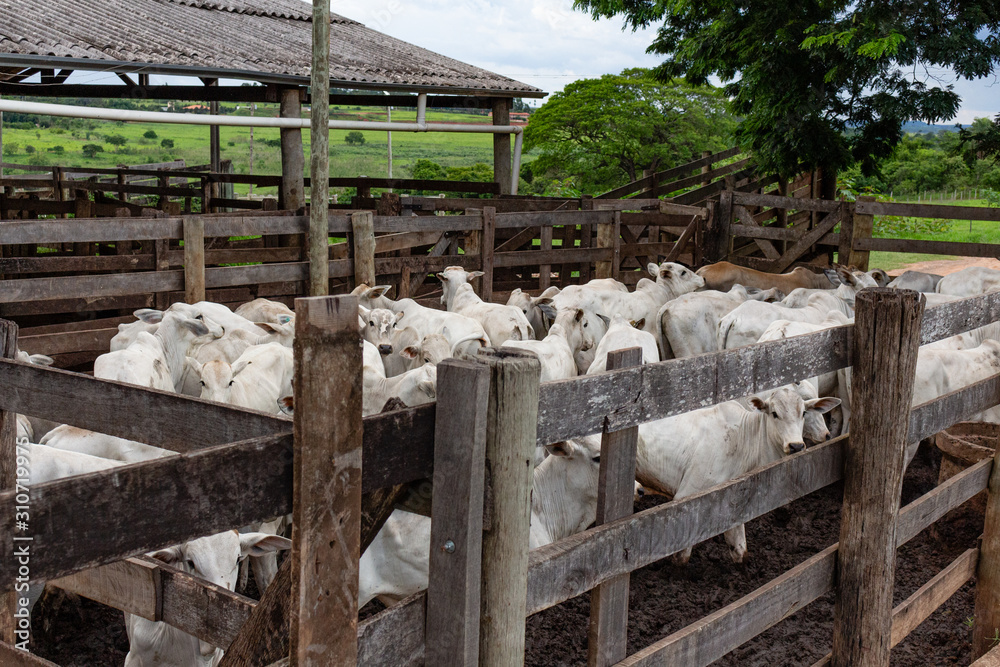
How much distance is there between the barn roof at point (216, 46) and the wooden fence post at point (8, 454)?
826 centimetres

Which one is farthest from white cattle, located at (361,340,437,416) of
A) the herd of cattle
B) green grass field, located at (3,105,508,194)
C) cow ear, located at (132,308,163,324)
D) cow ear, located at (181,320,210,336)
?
green grass field, located at (3,105,508,194)

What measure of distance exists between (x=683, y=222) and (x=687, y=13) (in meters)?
3.17

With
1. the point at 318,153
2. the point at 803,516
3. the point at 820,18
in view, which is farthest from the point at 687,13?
the point at 803,516

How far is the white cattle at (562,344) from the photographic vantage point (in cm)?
702

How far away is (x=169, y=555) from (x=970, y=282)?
28.3 ft

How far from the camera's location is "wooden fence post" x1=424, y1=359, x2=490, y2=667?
2.19 meters

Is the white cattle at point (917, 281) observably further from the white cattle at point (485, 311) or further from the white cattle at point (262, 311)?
the white cattle at point (262, 311)

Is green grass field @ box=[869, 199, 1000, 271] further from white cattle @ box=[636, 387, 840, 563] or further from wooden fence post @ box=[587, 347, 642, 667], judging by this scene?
wooden fence post @ box=[587, 347, 642, 667]

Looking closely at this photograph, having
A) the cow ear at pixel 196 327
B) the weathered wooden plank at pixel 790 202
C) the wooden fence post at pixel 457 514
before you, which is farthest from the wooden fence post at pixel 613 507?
the weathered wooden plank at pixel 790 202

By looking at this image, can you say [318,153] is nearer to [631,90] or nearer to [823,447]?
[823,447]

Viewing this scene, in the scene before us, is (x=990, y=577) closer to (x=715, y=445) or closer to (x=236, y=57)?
(x=715, y=445)

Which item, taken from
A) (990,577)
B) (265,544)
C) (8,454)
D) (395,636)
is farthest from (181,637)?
(990,577)

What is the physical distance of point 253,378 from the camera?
6.25m

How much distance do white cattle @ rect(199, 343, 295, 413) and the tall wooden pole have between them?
4.85 feet
